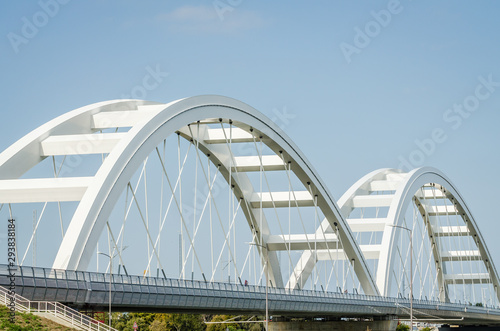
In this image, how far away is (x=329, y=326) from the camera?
62531mm

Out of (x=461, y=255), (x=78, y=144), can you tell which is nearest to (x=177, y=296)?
(x=78, y=144)

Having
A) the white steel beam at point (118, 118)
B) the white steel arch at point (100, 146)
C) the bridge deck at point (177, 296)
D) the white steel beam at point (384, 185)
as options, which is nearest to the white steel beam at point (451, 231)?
the white steel beam at point (384, 185)

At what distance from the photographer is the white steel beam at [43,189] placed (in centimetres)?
3391

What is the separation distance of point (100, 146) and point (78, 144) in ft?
2.98

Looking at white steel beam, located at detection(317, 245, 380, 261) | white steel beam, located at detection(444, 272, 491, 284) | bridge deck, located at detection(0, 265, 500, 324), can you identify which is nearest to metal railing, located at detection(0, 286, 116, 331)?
bridge deck, located at detection(0, 265, 500, 324)

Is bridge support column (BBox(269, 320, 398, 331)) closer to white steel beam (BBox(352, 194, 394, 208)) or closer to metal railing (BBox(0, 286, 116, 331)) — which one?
white steel beam (BBox(352, 194, 394, 208))

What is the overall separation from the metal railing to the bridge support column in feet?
108

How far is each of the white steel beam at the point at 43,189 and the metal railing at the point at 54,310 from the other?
17.8 feet

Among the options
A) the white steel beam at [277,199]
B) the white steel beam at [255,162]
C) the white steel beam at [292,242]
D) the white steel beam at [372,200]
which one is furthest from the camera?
the white steel beam at [372,200]

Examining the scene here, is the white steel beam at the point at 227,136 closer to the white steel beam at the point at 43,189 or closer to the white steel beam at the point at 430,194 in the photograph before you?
the white steel beam at the point at 43,189

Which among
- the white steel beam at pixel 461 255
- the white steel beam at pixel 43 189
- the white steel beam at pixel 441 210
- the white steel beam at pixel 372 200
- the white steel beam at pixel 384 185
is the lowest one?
the white steel beam at pixel 43 189

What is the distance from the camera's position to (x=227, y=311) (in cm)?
4434

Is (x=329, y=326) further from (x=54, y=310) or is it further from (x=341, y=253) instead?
(x=54, y=310)

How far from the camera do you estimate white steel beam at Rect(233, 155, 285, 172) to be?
54.2 meters
